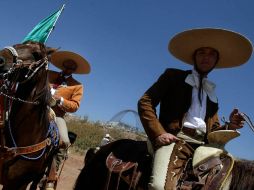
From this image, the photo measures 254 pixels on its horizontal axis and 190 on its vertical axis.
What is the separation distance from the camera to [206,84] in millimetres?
5445

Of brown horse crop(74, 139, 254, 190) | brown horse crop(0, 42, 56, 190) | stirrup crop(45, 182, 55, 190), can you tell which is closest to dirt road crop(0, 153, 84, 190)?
stirrup crop(45, 182, 55, 190)

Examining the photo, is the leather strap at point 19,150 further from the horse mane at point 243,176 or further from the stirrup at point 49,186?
the horse mane at point 243,176

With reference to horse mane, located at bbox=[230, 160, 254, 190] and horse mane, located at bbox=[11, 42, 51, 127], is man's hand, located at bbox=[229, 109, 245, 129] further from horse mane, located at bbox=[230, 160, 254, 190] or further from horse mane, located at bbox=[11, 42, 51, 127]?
Answer: horse mane, located at bbox=[11, 42, 51, 127]

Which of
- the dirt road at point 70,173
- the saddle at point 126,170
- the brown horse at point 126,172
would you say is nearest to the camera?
the brown horse at point 126,172

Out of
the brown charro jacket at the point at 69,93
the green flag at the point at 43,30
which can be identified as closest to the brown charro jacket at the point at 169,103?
the green flag at the point at 43,30

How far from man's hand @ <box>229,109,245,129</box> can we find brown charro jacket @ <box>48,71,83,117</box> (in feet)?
15.1

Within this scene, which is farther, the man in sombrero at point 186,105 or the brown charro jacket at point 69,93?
the brown charro jacket at point 69,93

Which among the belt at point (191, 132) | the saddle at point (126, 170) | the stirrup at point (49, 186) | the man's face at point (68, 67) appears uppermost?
the man's face at point (68, 67)

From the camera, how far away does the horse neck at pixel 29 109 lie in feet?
21.9

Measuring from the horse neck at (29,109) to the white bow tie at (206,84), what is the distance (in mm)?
2488

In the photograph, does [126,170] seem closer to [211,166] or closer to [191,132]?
[191,132]

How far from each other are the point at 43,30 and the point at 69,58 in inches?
80.3

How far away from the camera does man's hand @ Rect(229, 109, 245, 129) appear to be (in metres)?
4.91

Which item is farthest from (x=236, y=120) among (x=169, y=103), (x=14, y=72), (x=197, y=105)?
(x=14, y=72)
